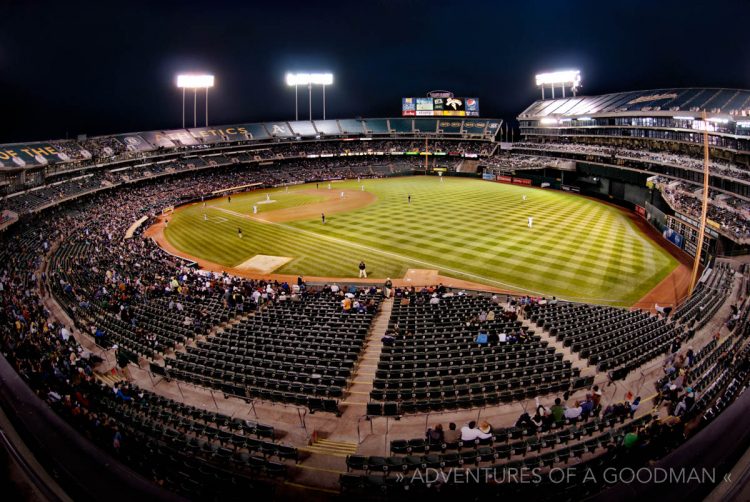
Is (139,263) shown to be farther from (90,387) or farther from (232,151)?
(232,151)

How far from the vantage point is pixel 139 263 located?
33.2 m

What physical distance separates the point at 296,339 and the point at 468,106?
97.1 metres

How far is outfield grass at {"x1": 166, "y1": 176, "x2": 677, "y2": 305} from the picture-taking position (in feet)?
103

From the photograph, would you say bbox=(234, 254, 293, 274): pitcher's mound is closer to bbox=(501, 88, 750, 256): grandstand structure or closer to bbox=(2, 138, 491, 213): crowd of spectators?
bbox=(501, 88, 750, 256): grandstand structure

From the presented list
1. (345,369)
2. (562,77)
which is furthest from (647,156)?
(345,369)

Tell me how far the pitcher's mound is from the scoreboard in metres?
76.1

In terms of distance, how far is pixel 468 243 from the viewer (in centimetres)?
3966

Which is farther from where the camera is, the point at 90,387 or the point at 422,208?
the point at 422,208

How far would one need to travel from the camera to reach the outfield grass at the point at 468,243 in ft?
103

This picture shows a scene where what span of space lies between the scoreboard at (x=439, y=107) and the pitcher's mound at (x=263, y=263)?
250 ft

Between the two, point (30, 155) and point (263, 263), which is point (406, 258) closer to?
point (263, 263)

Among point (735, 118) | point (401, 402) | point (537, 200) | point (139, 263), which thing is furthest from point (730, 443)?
point (537, 200)

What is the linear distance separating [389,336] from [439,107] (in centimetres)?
9413

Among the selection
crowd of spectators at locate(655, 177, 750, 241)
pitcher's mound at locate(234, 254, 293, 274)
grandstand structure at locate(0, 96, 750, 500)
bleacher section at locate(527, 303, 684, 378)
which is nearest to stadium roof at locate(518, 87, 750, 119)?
grandstand structure at locate(0, 96, 750, 500)
